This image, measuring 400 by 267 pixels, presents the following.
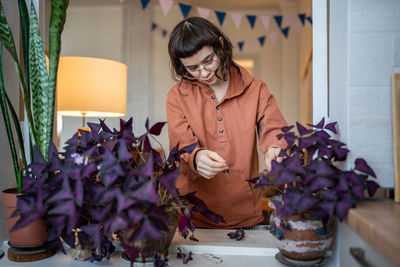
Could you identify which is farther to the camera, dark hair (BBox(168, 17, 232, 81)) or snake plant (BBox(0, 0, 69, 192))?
dark hair (BBox(168, 17, 232, 81))

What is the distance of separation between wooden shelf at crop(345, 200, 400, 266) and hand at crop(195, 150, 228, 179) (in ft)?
1.20

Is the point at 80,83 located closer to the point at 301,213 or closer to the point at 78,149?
the point at 78,149

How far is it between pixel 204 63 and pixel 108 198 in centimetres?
69

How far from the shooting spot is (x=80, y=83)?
81.7 inches

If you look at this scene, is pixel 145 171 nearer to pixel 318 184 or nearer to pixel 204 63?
pixel 318 184

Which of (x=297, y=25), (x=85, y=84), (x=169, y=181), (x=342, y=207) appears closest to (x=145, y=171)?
(x=169, y=181)

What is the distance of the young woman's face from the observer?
1.14 m

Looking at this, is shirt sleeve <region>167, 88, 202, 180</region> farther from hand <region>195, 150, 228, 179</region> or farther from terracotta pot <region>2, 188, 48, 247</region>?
terracotta pot <region>2, 188, 48, 247</region>

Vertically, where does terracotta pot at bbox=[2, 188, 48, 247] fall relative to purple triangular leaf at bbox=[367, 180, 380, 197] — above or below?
below

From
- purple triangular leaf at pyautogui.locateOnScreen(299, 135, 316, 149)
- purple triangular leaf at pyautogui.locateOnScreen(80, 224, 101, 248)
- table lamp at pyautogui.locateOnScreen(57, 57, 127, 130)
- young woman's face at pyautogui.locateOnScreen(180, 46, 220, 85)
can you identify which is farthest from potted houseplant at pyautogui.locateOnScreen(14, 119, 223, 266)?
table lamp at pyautogui.locateOnScreen(57, 57, 127, 130)

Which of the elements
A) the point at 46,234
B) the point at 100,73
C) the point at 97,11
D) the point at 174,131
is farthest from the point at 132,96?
the point at 46,234

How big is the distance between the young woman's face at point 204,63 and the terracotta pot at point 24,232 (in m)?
0.69

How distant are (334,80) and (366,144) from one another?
0.19m

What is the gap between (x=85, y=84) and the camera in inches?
82.1
